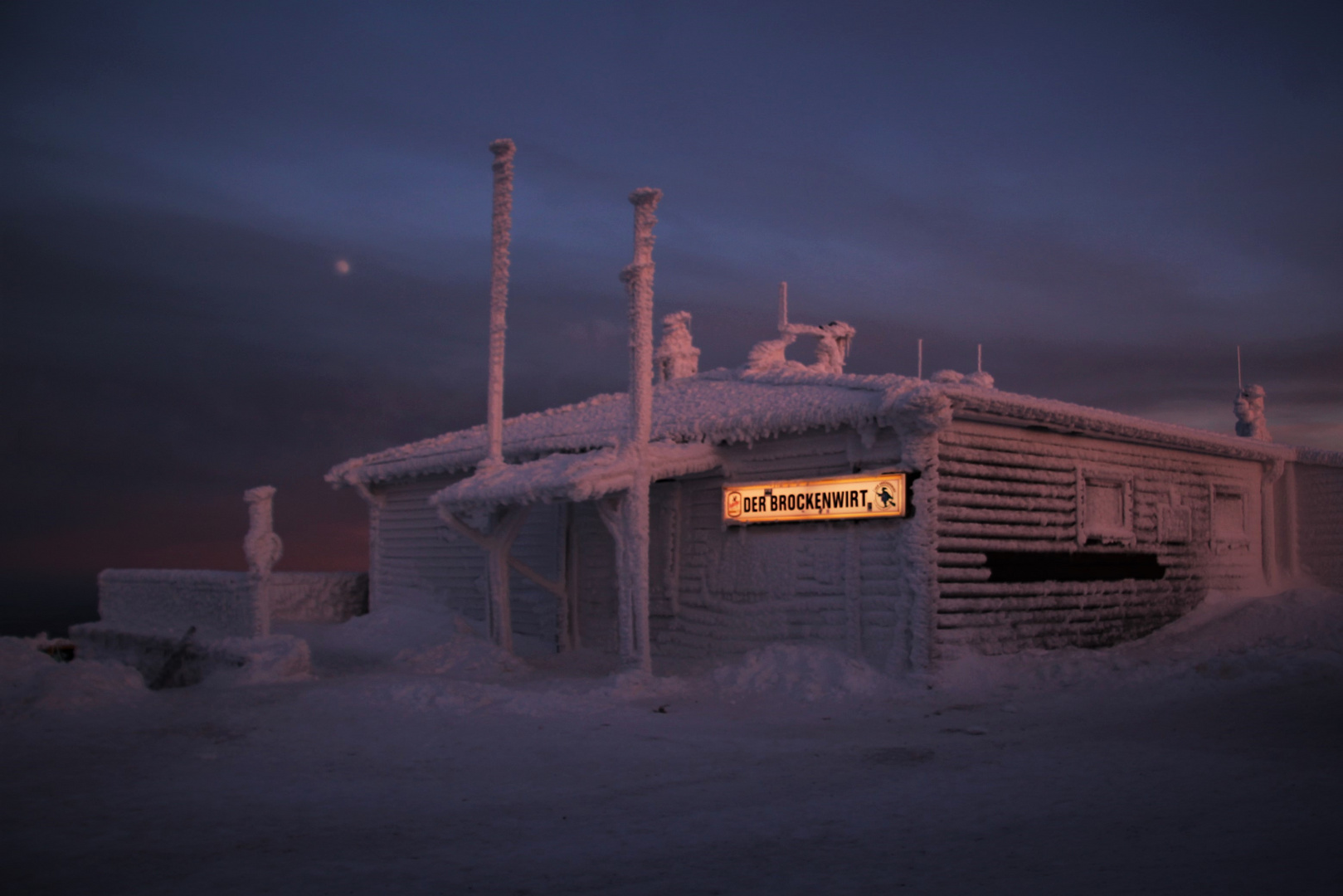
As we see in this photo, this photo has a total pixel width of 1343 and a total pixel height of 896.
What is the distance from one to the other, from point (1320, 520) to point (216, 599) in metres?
23.0

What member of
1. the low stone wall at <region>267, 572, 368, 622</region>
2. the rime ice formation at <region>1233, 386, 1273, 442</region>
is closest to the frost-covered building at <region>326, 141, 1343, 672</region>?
the rime ice formation at <region>1233, 386, 1273, 442</region>

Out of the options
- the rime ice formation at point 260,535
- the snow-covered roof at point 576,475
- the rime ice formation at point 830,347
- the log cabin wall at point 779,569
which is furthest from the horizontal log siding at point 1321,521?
the rime ice formation at point 260,535

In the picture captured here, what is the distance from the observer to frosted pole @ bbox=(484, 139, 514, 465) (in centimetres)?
1658

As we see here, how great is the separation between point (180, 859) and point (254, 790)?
69.7 inches

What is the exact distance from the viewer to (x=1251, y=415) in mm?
22578

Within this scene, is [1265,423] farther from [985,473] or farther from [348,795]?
[348,795]

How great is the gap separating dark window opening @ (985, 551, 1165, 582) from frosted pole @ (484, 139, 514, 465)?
8.14 meters

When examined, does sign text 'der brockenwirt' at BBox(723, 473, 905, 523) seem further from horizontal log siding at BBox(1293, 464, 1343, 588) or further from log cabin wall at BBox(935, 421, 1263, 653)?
horizontal log siding at BBox(1293, 464, 1343, 588)

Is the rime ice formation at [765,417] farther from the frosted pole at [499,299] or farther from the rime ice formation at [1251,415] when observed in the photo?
the rime ice formation at [1251,415]

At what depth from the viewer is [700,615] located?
1478cm

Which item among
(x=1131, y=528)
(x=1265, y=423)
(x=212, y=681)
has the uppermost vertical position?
(x=1265, y=423)

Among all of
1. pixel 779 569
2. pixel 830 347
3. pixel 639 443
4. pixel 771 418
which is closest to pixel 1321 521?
pixel 830 347

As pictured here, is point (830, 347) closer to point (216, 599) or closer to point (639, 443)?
point (639, 443)

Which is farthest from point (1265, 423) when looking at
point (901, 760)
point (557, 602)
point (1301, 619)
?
point (901, 760)
